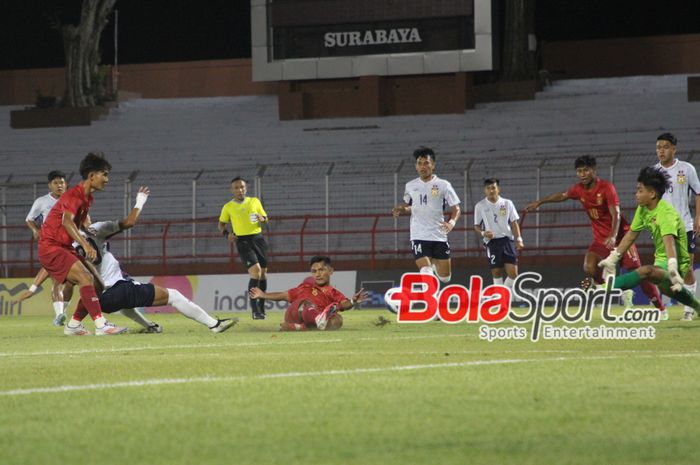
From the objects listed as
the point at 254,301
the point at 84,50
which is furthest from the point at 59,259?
the point at 84,50

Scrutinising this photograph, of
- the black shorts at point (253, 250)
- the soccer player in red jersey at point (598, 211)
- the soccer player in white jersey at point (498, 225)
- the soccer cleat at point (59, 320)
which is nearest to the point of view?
the soccer player in red jersey at point (598, 211)

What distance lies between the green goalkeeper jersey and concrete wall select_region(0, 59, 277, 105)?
28748 mm

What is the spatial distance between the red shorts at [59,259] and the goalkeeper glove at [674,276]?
6.00 metres

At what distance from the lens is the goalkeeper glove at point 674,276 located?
12945 mm

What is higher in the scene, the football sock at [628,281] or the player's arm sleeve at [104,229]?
the player's arm sleeve at [104,229]

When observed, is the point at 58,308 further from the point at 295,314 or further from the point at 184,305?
the point at 184,305

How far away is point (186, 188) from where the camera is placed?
32781 millimetres

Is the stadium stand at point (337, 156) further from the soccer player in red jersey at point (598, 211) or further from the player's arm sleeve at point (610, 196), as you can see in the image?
the player's arm sleeve at point (610, 196)

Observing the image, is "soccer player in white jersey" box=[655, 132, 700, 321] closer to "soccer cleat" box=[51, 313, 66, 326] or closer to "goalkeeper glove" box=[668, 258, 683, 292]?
"goalkeeper glove" box=[668, 258, 683, 292]

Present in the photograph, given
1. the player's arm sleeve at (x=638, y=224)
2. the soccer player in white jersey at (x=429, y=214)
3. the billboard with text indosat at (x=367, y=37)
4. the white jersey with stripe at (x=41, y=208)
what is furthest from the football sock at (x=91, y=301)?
the billboard with text indosat at (x=367, y=37)

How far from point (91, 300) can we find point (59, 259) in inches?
21.3

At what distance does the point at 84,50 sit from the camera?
40.9m

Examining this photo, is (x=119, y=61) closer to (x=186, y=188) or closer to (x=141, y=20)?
(x=141, y=20)

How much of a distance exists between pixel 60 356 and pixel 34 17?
3522cm
